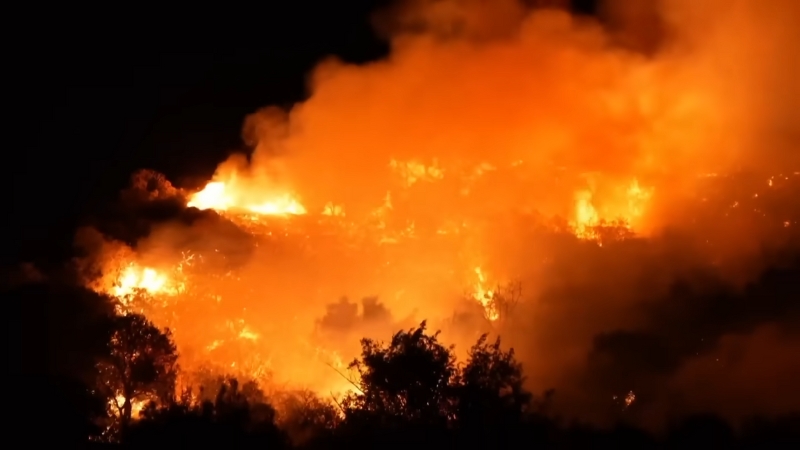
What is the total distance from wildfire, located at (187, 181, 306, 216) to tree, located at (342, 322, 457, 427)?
803 inches

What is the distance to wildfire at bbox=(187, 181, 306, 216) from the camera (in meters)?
46.8

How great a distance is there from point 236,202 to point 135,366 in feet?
46.0

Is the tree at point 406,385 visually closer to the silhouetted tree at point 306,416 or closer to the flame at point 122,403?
the silhouetted tree at point 306,416

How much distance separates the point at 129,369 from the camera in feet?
117

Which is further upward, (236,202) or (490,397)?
(236,202)

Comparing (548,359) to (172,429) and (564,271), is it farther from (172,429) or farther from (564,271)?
(172,429)

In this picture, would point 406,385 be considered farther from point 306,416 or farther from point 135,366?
point 135,366

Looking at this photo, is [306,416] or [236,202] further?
[236,202]

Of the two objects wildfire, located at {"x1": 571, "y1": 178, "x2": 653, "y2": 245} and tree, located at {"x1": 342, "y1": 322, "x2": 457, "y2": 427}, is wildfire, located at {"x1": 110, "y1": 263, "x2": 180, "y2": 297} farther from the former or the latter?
wildfire, located at {"x1": 571, "y1": 178, "x2": 653, "y2": 245}

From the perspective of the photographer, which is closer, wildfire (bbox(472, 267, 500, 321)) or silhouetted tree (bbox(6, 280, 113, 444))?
silhouetted tree (bbox(6, 280, 113, 444))

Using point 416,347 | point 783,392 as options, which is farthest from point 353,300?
point 783,392

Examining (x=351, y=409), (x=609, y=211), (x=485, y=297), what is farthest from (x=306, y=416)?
(x=609, y=211)

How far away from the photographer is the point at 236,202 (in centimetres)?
4778

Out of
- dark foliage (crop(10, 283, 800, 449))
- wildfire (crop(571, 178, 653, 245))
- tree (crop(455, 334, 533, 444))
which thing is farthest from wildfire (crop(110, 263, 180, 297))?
wildfire (crop(571, 178, 653, 245))
